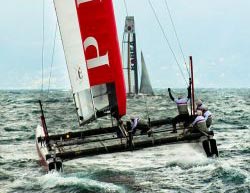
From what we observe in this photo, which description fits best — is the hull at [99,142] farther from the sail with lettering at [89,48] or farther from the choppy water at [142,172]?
the sail with lettering at [89,48]

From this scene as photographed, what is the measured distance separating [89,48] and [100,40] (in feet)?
1.46

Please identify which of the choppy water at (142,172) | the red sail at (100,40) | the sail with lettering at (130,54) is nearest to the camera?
the choppy water at (142,172)

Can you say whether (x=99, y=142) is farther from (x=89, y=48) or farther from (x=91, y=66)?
(x=89, y=48)

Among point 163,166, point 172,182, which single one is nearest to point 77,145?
point 163,166

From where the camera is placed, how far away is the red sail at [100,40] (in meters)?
15.4

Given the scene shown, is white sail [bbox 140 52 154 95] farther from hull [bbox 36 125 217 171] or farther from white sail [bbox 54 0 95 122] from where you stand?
white sail [bbox 54 0 95 122]

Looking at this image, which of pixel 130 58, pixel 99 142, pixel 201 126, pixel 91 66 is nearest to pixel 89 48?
pixel 91 66

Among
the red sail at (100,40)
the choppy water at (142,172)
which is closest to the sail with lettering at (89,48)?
the red sail at (100,40)

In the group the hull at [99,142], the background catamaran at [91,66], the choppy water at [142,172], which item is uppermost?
the background catamaran at [91,66]

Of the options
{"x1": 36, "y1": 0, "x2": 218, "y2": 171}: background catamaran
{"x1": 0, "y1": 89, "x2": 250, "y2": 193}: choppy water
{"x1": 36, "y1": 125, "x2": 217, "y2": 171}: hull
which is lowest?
{"x1": 0, "y1": 89, "x2": 250, "y2": 193}: choppy water

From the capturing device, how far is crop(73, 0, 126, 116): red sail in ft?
50.5

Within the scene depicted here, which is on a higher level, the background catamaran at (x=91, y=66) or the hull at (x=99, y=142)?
the background catamaran at (x=91, y=66)

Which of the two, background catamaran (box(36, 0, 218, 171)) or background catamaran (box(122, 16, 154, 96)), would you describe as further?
background catamaran (box(122, 16, 154, 96))

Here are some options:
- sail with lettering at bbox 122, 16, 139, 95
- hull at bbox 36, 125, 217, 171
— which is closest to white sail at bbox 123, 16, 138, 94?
sail with lettering at bbox 122, 16, 139, 95
